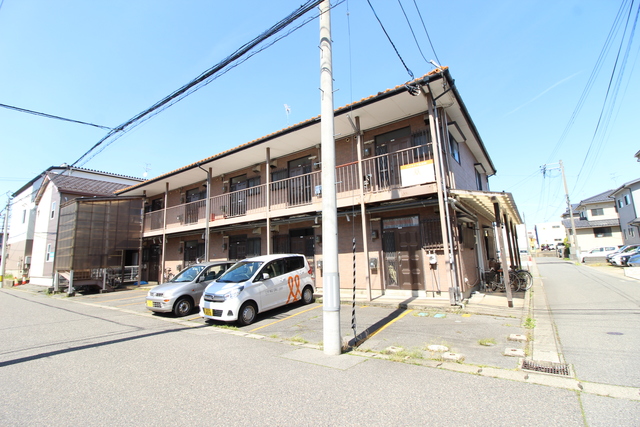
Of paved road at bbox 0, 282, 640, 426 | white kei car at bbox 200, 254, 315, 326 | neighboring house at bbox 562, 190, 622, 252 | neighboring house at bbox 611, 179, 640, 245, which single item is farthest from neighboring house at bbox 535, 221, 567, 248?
paved road at bbox 0, 282, 640, 426

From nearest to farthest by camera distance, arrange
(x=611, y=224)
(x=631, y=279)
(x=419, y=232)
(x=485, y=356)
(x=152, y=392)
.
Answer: (x=152, y=392), (x=485, y=356), (x=419, y=232), (x=631, y=279), (x=611, y=224)

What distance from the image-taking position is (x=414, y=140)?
10039 millimetres

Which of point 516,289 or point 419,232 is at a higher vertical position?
point 419,232

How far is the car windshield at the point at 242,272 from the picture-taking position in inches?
319

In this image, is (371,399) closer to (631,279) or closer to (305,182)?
(305,182)

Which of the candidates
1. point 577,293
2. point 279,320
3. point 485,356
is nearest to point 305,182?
point 279,320

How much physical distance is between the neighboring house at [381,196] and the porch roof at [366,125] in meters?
0.04

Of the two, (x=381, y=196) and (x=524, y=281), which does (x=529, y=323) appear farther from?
(x=524, y=281)

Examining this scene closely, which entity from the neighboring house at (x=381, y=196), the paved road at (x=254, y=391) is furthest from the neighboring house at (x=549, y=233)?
the paved road at (x=254, y=391)

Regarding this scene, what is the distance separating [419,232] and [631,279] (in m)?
12.5

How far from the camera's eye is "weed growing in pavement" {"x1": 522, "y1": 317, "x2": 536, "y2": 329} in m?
6.40

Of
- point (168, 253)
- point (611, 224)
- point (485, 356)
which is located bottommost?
point (485, 356)

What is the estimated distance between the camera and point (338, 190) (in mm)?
11273

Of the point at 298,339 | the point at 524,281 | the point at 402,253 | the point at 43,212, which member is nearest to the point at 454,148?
the point at 402,253
